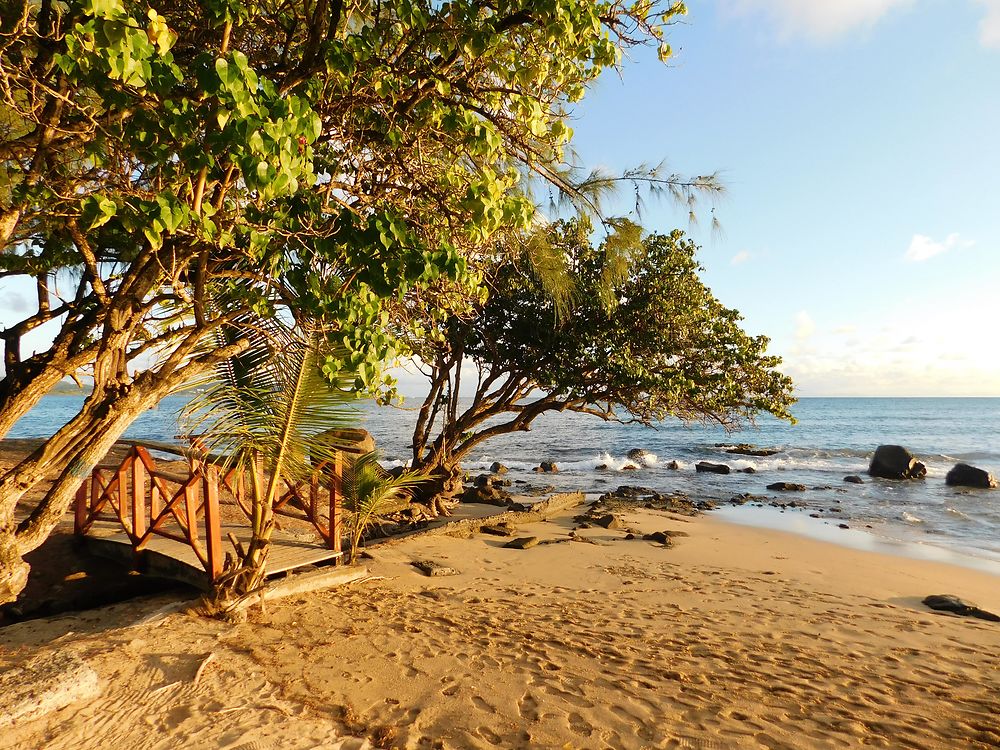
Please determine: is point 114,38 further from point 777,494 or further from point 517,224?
point 777,494

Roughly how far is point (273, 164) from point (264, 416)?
3.13 meters

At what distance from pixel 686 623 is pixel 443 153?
19.5 feet

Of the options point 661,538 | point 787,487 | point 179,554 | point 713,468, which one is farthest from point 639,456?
point 179,554

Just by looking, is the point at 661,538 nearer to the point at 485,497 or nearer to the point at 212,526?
the point at 485,497

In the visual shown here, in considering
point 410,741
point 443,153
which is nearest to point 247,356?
point 443,153

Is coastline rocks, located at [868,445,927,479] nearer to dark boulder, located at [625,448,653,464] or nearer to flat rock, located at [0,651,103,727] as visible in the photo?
dark boulder, located at [625,448,653,464]

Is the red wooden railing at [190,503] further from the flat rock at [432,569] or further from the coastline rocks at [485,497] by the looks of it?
the coastline rocks at [485,497]

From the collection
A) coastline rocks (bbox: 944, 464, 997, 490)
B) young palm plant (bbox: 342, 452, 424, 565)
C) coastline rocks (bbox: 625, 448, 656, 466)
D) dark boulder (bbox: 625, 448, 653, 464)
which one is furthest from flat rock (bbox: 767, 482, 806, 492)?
young palm plant (bbox: 342, 452, 424, 565)

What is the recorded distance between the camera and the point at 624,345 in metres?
12.5

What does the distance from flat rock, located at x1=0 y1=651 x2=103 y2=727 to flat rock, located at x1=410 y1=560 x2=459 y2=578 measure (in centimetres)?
479

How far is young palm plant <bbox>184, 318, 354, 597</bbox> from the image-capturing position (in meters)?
5.49

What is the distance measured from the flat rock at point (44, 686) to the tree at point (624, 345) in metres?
8.38

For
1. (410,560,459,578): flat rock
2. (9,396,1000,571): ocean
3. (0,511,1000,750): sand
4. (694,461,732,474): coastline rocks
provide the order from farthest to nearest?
(694,461,732,474): coastline rocks, (9,396,1000,571): ocean, (410,560,459,578): flat rock, (0,511,1000,750): sand

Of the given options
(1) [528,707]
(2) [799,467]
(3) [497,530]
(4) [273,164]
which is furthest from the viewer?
(2) [799,467]
